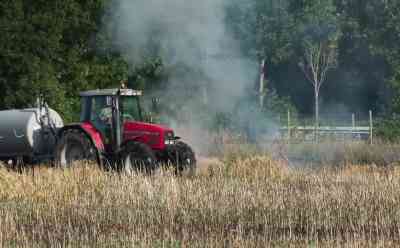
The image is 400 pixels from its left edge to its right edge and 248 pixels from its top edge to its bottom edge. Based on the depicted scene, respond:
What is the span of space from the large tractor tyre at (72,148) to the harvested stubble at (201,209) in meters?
1.79

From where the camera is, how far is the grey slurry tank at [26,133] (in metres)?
21.5

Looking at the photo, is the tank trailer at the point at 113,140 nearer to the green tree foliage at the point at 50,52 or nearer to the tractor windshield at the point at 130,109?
the tractor windshield at the point at 130,109

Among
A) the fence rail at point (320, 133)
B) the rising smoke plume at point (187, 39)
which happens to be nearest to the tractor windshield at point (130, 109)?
the rising smoke plume at point (187, 39)

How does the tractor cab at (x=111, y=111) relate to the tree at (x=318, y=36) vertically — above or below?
below

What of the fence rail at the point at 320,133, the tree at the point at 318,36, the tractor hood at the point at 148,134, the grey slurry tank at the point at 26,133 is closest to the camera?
the tractor hood at the point at 148,134

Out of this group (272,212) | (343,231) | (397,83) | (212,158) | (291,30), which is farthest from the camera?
(397,83)

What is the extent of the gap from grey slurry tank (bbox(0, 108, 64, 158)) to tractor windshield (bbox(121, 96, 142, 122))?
2.51 meters

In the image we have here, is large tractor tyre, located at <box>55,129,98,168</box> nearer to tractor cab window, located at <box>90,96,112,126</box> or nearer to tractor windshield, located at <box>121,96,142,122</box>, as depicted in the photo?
tractor cab window, located at <box>90,96,112,126</box>

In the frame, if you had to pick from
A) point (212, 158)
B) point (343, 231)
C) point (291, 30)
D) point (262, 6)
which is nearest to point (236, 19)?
point (262, 6)

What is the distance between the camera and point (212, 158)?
24.0m

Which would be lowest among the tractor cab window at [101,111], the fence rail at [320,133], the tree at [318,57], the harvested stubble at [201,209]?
the fence rail at [320,133]

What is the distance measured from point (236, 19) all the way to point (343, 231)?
44.8ft

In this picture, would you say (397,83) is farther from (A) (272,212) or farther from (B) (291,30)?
(A) (272,212)

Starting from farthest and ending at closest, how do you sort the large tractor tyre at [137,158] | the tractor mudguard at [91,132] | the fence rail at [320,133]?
the fence rail at [320,133] < the tractor mudguard at [91,132] < the large tractor tyre at [137,158]
